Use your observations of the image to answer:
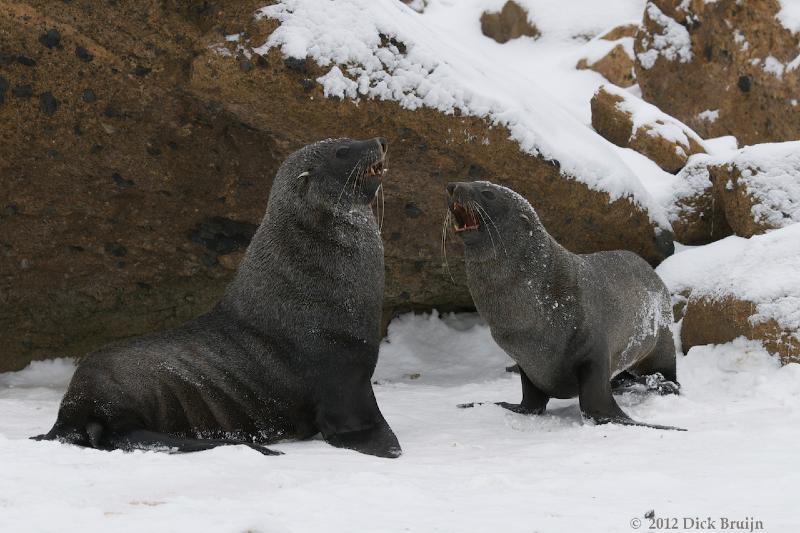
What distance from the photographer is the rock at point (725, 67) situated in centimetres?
1080

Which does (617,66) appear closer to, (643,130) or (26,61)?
(643,130)

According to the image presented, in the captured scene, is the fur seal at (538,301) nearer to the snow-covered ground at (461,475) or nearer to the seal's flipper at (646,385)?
the snow-covered ground at (461,475)

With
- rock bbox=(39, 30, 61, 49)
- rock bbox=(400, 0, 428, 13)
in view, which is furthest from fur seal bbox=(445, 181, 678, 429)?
rock bbox=(400, 0, 428, 13)

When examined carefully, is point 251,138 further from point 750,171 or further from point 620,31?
point 620,31

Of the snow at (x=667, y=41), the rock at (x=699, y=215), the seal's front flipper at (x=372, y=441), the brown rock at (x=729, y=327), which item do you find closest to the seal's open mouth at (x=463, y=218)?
the seal's front flipper at (x=372, y=441)

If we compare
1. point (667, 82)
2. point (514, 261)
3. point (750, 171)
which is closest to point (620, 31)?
point (667, 82)

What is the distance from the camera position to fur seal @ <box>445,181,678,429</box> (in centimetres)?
493

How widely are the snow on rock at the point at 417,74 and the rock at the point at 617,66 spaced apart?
1044 centimetres

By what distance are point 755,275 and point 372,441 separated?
315cm

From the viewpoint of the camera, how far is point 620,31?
1817cm

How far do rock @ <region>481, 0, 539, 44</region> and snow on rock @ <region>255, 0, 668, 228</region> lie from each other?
14401 millimetres

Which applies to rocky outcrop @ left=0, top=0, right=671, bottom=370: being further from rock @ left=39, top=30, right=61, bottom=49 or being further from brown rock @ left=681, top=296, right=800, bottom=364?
brown rock @ left=681, top=296, right=800, bottom=364

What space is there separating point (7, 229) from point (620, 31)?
1511cm

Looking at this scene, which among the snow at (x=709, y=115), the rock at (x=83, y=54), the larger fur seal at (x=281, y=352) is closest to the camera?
the larger fur seal at (x=281, y=352)
